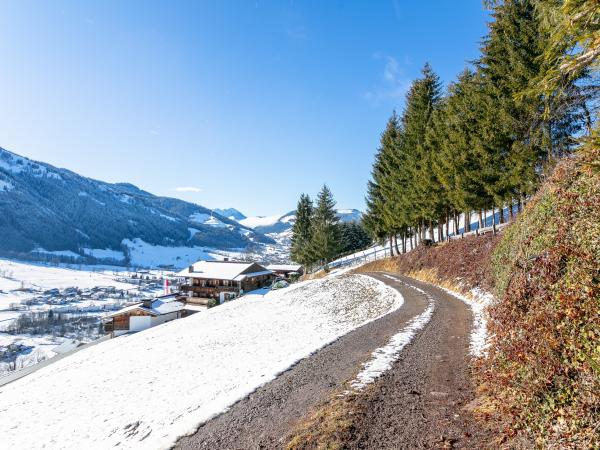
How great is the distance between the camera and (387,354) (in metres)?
11.0

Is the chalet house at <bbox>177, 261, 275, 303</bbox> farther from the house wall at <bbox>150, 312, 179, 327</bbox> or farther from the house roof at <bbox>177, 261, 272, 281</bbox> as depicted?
the house wall at <bbox>150, 312, 179, 327</bbox>

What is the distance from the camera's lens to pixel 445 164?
26.9 meters

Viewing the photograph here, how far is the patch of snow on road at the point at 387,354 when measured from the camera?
9.04 metres

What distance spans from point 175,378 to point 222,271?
45.4 meters

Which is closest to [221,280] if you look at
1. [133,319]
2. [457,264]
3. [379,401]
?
[133,319]

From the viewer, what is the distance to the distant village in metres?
49.8

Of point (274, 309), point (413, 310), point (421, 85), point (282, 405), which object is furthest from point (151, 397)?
point (421, 85)

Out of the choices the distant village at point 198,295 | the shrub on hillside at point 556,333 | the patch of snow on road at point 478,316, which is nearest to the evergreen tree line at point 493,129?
the shrub on hillside at point 556,333

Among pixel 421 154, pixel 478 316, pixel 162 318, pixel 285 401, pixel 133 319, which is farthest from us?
pixel 162 318

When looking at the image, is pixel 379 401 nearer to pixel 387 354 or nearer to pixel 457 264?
pixel 387 354

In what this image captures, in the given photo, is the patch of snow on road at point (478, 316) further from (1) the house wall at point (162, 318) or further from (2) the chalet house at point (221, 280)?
(1) the house wall at point (162, 318)

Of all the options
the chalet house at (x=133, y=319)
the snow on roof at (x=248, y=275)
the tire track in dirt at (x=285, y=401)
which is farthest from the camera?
the snow on roof at (x=248, y=275)

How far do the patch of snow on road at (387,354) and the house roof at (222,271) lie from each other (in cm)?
4504

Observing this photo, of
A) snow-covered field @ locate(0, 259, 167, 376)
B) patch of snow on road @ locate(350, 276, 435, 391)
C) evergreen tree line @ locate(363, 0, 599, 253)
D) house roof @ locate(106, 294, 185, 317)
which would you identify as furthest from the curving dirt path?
snow-covered field @ locate(0, 259, 167, 376)
